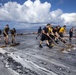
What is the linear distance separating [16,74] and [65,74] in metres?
1.96

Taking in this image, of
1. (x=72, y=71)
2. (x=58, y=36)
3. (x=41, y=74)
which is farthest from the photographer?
(x=58, y=36)

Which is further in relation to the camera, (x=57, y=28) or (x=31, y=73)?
(x=57, y=28)

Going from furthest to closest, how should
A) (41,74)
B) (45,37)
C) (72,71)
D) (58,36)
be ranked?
(58,36), (45,37), (72,71), (41,74)

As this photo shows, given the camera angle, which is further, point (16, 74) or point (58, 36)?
point (58, 36)

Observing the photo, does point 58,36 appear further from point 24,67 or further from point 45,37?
point 24,67

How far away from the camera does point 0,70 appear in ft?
22.2

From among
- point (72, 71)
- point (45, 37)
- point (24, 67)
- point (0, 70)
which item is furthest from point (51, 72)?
point (45, 37)

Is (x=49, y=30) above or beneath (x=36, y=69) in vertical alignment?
above

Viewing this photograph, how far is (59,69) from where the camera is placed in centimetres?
686

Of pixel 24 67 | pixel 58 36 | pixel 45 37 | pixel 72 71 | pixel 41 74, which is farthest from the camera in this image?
pixel 58 36

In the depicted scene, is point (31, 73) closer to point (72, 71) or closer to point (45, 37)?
point (72, 71)

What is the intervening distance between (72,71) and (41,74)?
142cm

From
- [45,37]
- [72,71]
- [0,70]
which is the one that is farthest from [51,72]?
[45,37]

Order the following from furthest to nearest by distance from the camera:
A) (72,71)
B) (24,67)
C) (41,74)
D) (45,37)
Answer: (45,37), (24,67), (72,71), (41,74)
